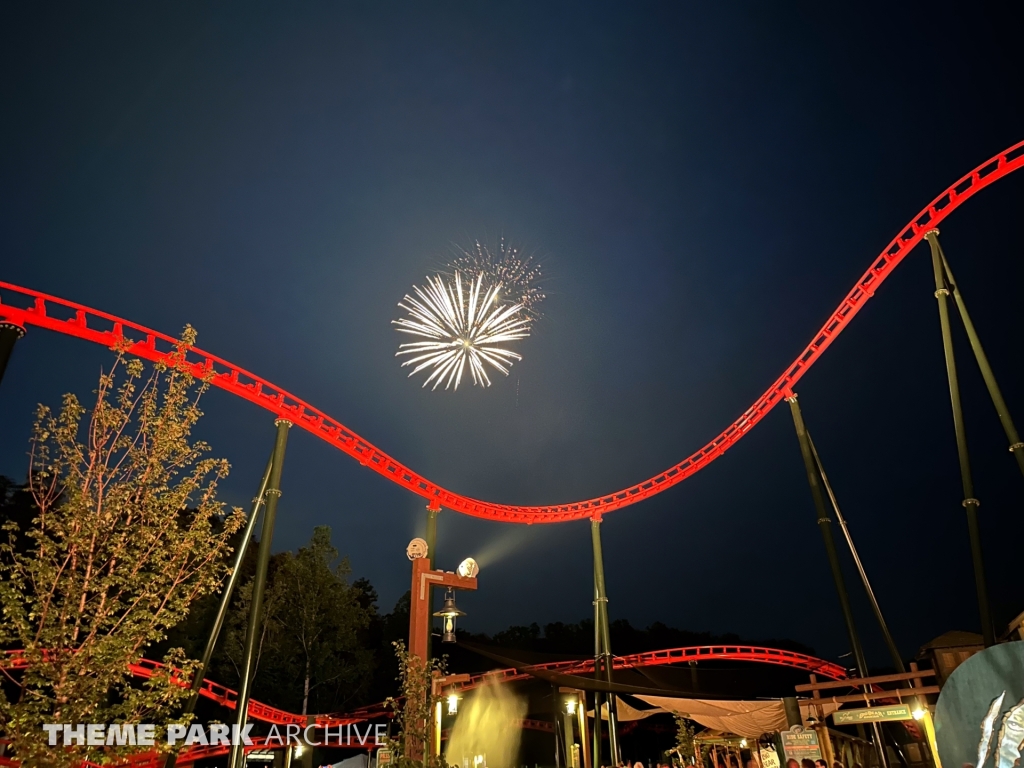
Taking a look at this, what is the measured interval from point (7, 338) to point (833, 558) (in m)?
14.7

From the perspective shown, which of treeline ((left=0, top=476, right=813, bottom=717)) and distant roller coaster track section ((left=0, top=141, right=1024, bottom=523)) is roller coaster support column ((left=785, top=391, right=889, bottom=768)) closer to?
distant roller coaster track section ((left=0, top=141, right=1024, bottom=523))

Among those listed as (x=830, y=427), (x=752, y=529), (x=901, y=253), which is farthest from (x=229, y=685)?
(x=752, y=529)

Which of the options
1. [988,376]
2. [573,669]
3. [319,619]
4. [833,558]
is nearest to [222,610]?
[833,558]

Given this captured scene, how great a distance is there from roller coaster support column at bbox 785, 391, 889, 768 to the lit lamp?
24.1ft

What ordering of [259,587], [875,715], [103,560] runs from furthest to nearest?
[259,587]
[875,715]
[103,560]

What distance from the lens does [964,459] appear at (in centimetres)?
1018

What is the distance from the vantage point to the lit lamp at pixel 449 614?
10.8 m

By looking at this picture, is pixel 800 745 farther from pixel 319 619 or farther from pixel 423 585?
pixel 319 619

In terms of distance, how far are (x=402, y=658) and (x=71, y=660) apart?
Result: 4.96m

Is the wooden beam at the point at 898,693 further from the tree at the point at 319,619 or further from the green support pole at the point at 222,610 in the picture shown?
the tree at the point at 319,619

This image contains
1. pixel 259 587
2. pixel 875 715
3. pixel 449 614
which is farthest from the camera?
pixel 259 587

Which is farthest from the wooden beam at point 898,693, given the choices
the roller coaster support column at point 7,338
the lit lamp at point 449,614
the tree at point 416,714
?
the roller coaster support column at point 7,338

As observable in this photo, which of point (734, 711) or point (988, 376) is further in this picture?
point (734, 711)

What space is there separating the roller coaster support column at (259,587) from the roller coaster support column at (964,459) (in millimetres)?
11012
